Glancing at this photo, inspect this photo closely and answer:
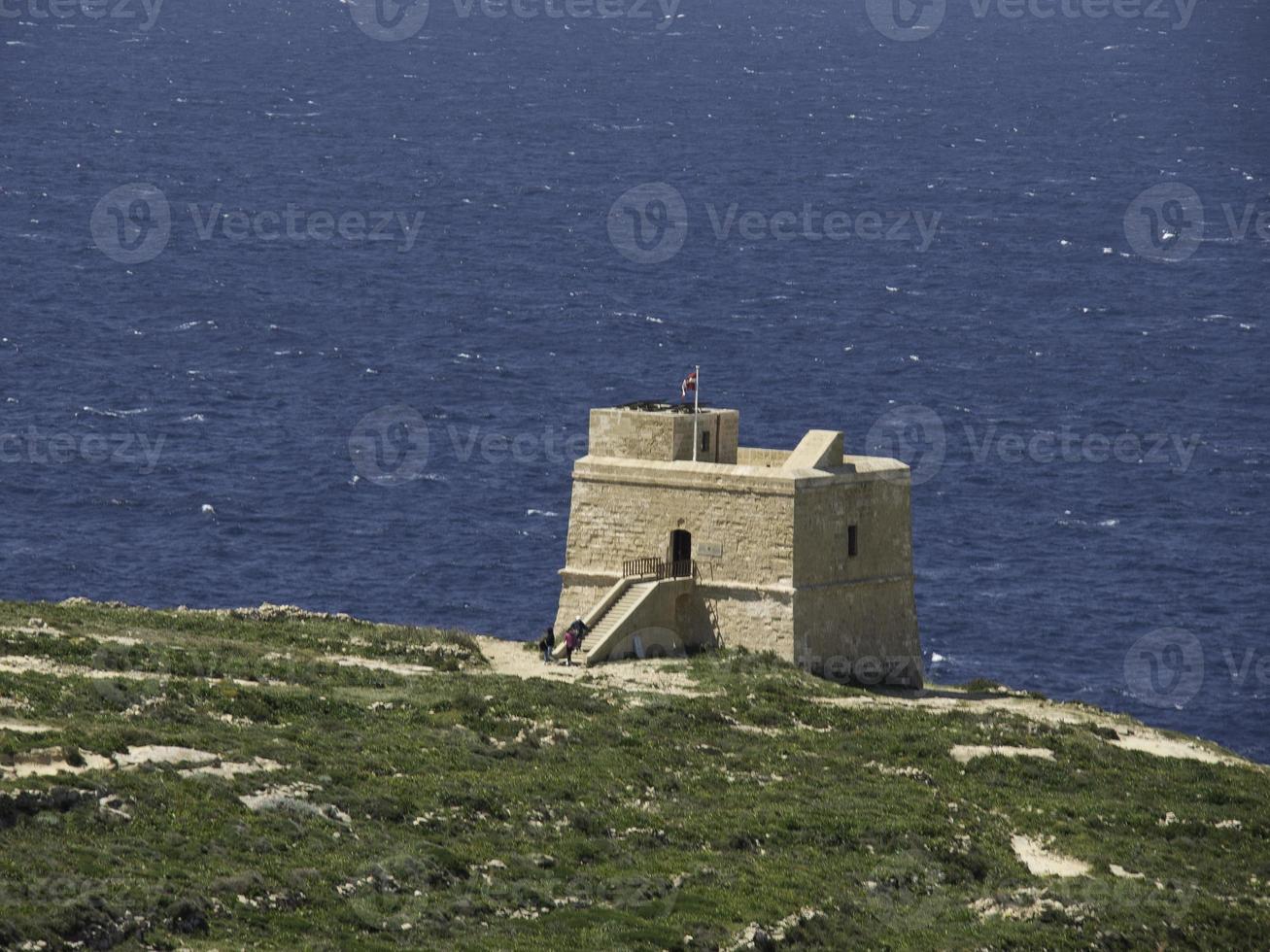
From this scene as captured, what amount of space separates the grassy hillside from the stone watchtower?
205 cm

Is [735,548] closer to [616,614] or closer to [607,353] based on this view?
[616,614]

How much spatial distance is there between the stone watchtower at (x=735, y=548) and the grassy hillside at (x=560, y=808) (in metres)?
2.05

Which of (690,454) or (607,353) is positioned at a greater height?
(607,353)

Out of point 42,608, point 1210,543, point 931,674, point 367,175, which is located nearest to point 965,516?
point 1210,543

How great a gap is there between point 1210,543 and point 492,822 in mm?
62047

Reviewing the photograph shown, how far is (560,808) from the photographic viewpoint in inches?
1813

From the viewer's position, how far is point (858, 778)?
52.2 meters

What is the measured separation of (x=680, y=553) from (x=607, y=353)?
6917 cm

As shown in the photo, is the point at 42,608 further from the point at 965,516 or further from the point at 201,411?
the point at 201,411

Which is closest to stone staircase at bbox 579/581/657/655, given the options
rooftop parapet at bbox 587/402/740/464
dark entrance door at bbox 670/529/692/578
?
dark entrance door at bbox 670/529/692/578

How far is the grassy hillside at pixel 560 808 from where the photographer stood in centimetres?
3953

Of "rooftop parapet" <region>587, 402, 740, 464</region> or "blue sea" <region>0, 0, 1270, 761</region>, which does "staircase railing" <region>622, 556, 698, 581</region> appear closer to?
"rooftop parapet" <region>587, 402, 740, 464</region>

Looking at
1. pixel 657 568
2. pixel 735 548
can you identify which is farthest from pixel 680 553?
pixel 735 548

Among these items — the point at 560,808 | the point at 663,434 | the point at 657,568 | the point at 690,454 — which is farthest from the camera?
the point at 690,454
